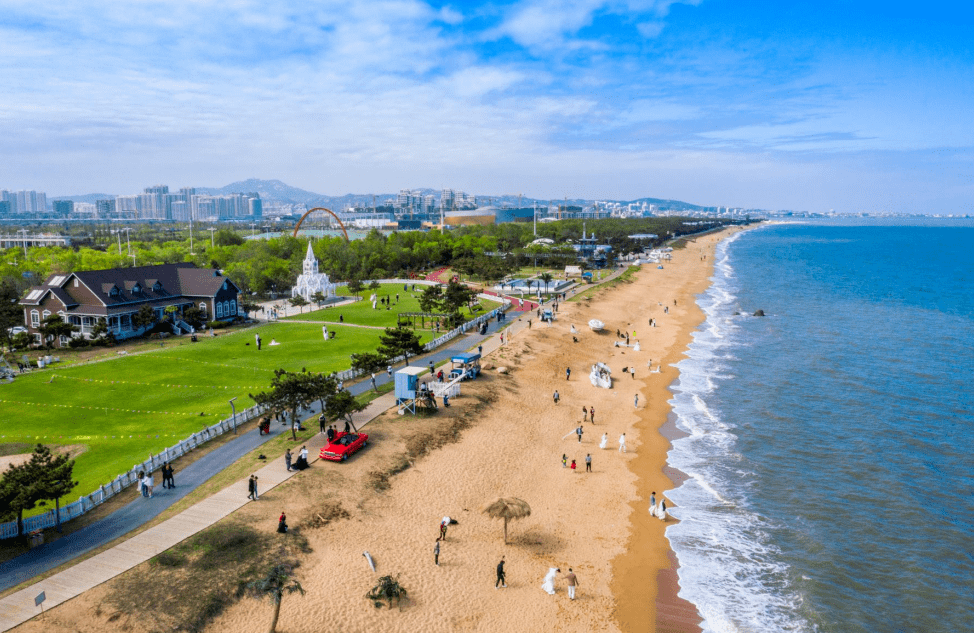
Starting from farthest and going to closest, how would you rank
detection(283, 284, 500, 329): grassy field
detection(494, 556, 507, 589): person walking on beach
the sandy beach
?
detection(283, 284, 500, 329): grassy field
detection(494, 556, 507, 589): person walking on beach
the sandy beach

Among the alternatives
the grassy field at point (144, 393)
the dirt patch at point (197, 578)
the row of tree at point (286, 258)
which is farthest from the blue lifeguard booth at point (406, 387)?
the row of tree at point (286, 258)

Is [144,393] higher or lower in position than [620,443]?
higher

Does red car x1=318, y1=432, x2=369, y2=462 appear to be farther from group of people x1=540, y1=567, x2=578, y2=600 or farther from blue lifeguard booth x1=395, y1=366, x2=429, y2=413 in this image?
group of people x1=540, y1=567, x2=578, y2=600

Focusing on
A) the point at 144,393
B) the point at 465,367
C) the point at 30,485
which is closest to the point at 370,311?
the point at 465,367

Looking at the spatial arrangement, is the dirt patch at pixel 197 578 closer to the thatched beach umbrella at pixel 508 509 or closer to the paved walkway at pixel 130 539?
the paved walkway at pixel 130 539

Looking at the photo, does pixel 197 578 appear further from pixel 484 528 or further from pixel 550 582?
pixel 550 582

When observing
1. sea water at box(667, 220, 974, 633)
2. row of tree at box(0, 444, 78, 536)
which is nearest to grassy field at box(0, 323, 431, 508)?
row of tree at box(0, 444, 78, 536)
